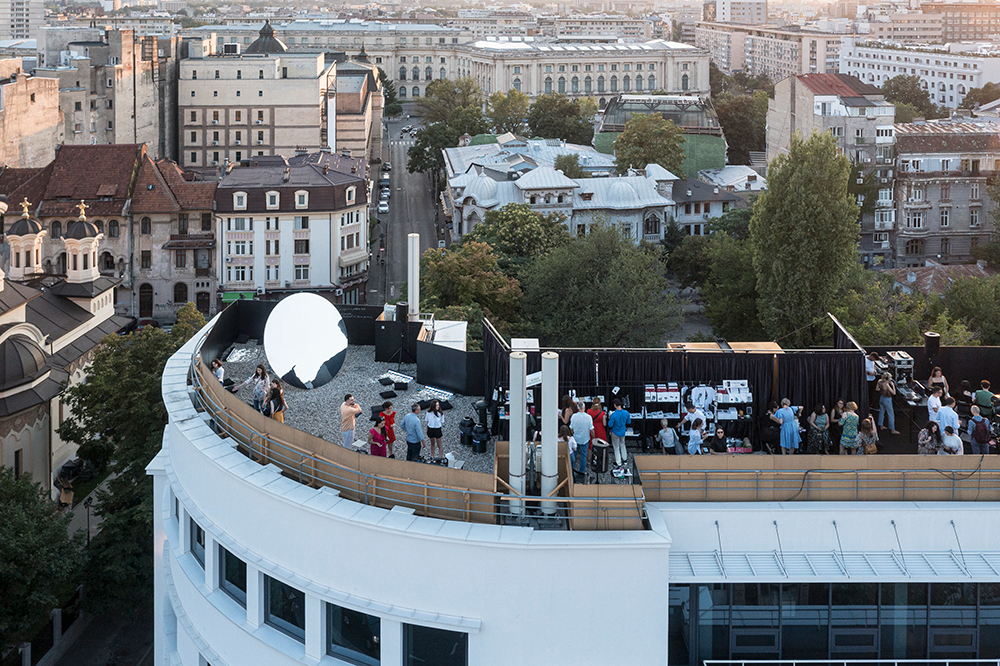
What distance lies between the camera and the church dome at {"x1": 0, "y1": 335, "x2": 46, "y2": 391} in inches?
1793

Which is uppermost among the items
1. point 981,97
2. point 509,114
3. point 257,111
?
point 981,97

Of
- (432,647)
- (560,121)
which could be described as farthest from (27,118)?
(432,647)

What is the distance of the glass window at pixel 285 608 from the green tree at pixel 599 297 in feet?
121

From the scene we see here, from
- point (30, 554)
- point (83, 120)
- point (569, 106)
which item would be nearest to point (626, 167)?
point (569, 106)

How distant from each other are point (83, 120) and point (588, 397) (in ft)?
282

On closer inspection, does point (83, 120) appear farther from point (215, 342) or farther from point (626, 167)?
point (215, 342)

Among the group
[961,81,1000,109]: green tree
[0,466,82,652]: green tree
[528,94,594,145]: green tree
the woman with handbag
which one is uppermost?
[961,81,1000,109]: green tree

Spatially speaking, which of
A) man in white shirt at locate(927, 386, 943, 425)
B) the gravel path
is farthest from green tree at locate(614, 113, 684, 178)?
man in white shirt at locate(927, 386, 943, 425)

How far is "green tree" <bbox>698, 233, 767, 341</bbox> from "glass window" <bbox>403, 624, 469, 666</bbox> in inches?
1779

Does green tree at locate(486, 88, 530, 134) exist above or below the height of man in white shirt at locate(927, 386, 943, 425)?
above

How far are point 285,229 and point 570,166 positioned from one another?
88.1 ft

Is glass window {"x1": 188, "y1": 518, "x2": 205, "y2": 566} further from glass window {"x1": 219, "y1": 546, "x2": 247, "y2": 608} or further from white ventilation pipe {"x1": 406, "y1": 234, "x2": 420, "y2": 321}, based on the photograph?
white ventilation pipe {"x1": 406, "y1": 234, "x2": 420, "y2": 321}

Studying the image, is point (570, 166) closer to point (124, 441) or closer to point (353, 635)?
point (124, 441)

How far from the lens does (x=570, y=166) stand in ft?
306
